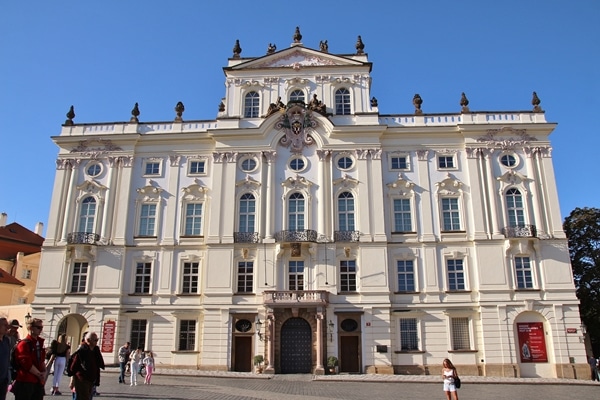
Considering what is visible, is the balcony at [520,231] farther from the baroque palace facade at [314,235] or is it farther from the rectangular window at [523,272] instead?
the rectangular window at [523,272]

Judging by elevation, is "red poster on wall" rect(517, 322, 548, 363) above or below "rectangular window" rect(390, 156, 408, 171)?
below

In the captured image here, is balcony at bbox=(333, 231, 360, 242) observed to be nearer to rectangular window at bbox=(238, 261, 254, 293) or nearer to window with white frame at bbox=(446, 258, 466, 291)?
rectangular window at bbox=(238, 261, 254, 293)

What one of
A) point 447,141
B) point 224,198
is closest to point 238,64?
point 224,198

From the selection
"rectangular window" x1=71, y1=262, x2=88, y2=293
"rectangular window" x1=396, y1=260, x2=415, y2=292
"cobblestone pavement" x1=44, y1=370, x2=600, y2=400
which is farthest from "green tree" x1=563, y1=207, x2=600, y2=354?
"rectangular window" x1=71, y1=262, x2=88, y2=293

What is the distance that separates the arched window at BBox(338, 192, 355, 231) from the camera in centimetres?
3559

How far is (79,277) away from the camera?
36000mm

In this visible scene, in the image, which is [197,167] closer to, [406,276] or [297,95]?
[297,95]

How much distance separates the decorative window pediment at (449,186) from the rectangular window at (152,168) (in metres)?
20.2

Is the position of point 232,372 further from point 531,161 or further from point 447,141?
point 531,161

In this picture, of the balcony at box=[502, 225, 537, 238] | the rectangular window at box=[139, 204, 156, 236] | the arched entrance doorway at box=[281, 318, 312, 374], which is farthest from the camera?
the rectangular window at box=[139, 204, 156, 236]

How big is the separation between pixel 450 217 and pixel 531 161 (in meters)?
6.99

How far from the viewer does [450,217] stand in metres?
35.7

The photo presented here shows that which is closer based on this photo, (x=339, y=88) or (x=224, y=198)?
(x=224, y=198)

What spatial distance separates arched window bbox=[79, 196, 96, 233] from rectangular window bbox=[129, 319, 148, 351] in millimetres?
7461
